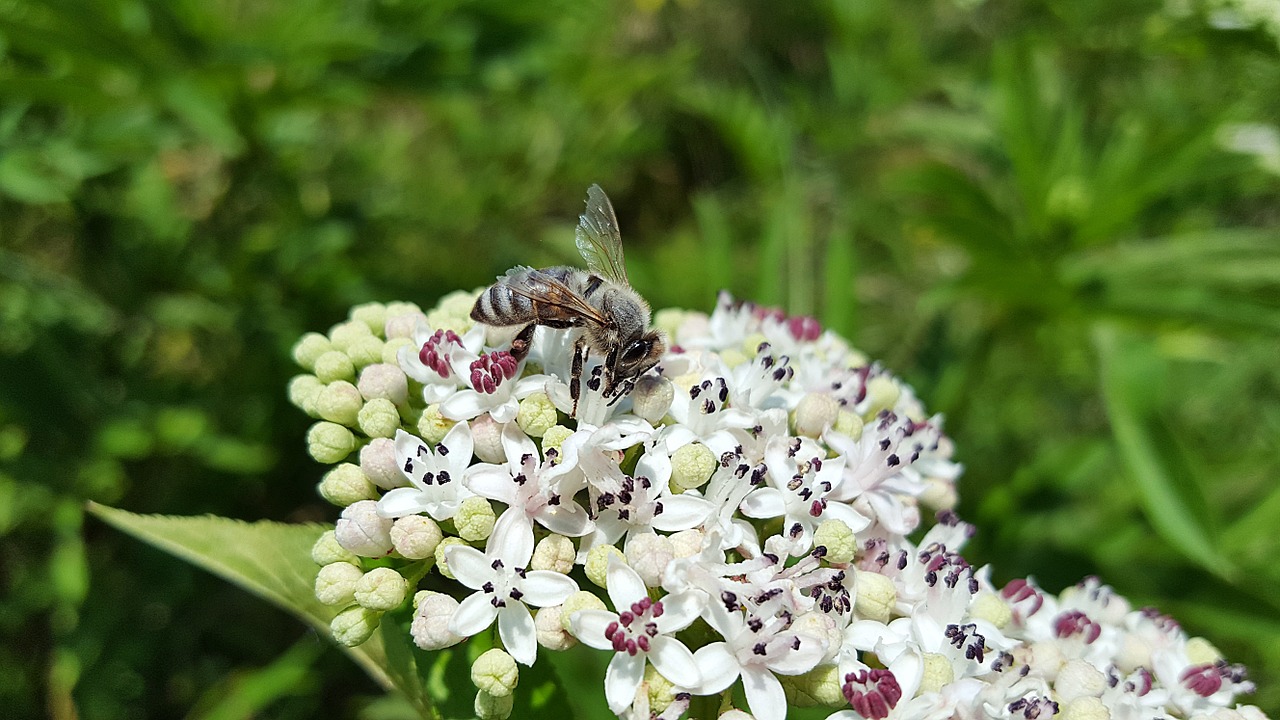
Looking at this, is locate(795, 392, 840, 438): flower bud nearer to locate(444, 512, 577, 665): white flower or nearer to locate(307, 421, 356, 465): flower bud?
locate(444, 512, 577, 665): white flower

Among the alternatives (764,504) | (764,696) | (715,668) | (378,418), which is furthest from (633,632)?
(378,418)

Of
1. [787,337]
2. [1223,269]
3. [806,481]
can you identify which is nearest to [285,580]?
[806,481]

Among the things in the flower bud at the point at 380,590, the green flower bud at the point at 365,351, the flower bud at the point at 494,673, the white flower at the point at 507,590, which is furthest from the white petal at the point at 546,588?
the green flower bud at the point at 365,351

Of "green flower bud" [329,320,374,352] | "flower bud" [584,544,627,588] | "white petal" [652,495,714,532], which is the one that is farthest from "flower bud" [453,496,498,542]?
"green flower bud" [329,320,374,352]

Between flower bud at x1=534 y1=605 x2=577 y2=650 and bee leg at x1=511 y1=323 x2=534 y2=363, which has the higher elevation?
bee leg at x1=511 y1=323 x2=534 y2=363

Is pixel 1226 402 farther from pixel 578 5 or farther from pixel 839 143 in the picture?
pixel 578 5

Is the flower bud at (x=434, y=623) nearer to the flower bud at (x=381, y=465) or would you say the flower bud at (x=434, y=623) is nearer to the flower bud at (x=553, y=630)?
the flower bud at (x=553, y=630)

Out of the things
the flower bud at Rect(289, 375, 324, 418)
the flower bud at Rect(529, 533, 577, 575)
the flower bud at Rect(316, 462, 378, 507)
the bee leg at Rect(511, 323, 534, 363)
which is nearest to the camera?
the flower bud at Rect(529, 533, 577, 575)
